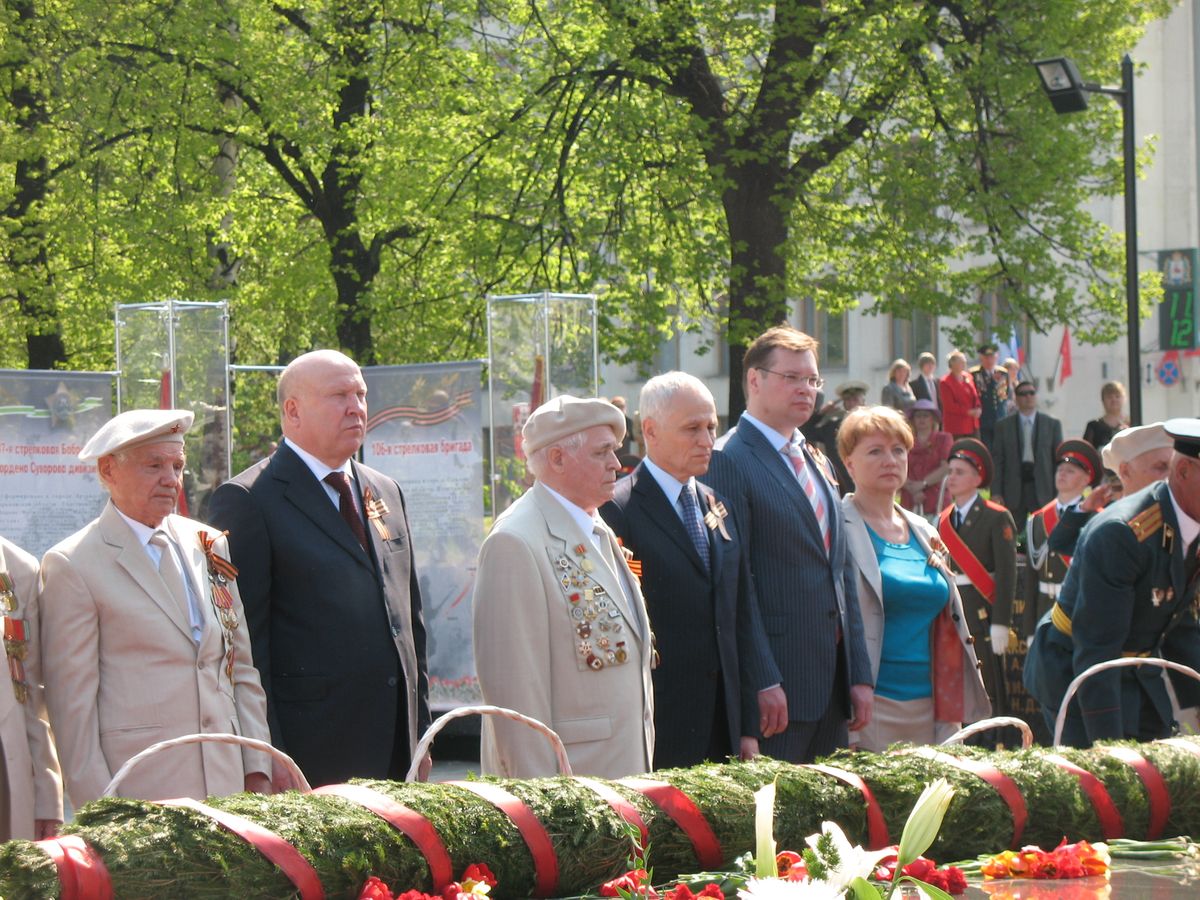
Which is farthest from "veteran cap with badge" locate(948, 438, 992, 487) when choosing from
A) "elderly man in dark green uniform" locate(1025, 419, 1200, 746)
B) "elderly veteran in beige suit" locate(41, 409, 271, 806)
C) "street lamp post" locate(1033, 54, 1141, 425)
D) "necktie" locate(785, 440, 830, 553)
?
"elderly veteran in beige suit" locate(41, 409, 271, 806)

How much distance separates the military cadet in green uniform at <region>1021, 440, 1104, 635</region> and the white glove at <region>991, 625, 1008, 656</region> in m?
0.16

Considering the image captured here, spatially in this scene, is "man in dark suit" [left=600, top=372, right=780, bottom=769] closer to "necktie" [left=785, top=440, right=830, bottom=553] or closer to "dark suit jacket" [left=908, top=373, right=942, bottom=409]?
"necktie" [left=785, top=440, right=830, bottom=553]

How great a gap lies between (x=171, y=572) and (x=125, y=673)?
32cm

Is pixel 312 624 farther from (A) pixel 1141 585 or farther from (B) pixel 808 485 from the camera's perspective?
(A) pixel 1141 585

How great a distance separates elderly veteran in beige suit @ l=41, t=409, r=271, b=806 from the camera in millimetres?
5000

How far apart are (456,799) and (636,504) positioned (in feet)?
9.45

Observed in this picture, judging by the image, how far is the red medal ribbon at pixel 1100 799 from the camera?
423 centimetres

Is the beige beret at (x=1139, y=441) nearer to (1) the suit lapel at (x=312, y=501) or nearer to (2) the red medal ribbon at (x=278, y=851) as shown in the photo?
(1) the suit lapel at (x=312, y=501)

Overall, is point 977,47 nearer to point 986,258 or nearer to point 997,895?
point 997,895

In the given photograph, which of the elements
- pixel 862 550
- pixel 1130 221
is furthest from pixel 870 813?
pixel 1130 221

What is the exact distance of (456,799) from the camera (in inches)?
136

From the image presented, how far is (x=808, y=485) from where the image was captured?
670 centimetres

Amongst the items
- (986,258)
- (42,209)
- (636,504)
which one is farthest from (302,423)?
(986,258)

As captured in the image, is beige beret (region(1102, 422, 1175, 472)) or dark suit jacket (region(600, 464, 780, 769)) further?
beige beret (region(1102, 422, 1175, 472))
